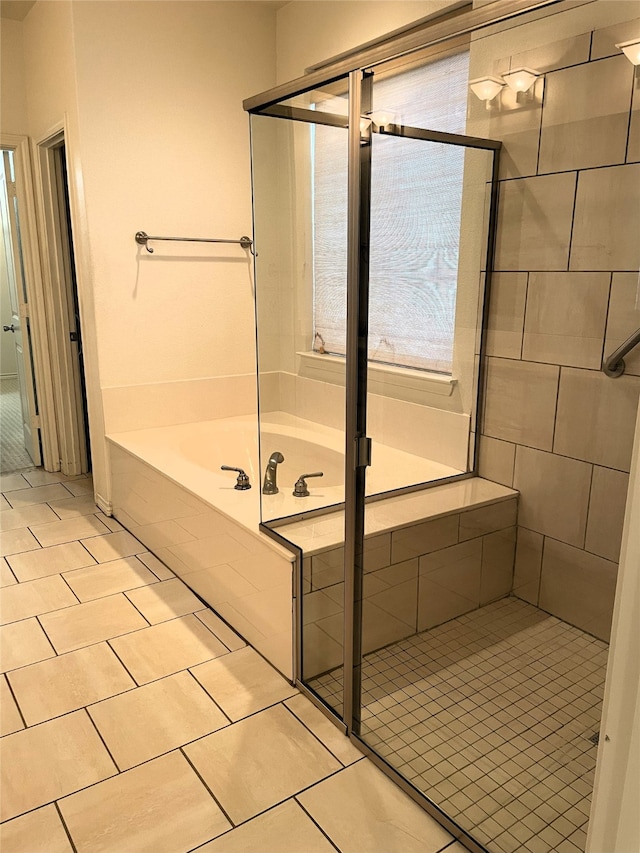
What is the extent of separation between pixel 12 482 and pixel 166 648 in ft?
7.30

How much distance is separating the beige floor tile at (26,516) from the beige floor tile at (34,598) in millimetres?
699

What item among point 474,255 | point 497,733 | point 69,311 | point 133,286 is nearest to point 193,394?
point 133,286

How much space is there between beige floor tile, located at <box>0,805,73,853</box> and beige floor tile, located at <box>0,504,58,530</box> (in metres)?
2.00

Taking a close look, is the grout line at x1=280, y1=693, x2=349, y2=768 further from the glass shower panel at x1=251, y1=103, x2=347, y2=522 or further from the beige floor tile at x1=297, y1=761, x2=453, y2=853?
the glass shower panel at x1=251, y1=103, x2=347, y2=522

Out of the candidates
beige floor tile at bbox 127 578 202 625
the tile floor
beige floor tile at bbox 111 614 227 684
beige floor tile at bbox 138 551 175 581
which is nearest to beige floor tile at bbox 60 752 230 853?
the tile floor

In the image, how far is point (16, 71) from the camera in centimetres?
371

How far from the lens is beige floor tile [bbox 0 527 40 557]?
10.2ft

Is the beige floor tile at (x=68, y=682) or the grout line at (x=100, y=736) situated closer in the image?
the grout line at (x=100, y=736)

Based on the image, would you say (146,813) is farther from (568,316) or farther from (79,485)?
(79,485)

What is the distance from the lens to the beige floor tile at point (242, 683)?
2.05 meters

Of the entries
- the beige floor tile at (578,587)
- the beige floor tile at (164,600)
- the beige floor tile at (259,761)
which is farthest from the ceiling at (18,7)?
the beige floor tile at (259,761)

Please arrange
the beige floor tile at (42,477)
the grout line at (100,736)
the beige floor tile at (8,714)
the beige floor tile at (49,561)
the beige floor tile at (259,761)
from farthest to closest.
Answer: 1. the beige floor tile at (42,477)
2. the beige floor tile at (49,561)
3. the beige floor tile at (8,714)
4. the grout line at (100,736)
5. the beige floor tile at (259,761)

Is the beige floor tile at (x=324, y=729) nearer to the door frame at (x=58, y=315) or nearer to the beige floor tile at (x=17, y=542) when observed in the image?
the beige floor tile at (x=17, y=542)

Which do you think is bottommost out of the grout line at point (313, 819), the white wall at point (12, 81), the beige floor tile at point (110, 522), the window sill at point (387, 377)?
the grout line at point (313, 819)
